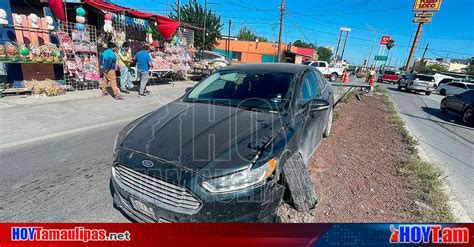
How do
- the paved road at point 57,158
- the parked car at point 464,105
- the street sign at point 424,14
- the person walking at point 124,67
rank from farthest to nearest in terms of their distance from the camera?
the street sign at point 424,14
the person walking at point 124,67
the parked car at point 464,105
the paved road at point 57,158

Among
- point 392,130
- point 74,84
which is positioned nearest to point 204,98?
point 392,130

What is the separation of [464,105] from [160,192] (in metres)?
11.8

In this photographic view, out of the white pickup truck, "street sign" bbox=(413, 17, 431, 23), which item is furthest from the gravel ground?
"street sign" bbox=(413, 17, 431, 23)

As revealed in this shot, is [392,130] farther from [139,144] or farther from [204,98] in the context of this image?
[139,144]

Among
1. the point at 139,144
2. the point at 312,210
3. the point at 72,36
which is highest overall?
the point at 72,36

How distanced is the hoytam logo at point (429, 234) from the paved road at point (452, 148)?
1.62m

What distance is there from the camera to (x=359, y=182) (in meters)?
3.65

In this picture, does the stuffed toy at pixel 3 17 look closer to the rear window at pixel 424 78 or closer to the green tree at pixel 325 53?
the rear window at pixel 424 78

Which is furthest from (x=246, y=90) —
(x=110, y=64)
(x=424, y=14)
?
(x=424, y=14)

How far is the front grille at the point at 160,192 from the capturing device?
2.00m

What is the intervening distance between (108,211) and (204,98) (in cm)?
181

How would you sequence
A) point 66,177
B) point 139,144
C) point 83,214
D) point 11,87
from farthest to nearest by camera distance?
1. point 11,87
2. point 66,177
3. point 83,214
4. point 139,144

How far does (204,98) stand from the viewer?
3541 millimetres

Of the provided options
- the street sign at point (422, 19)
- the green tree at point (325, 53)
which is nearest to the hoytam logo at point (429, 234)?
the street sign at point (422, 19)
